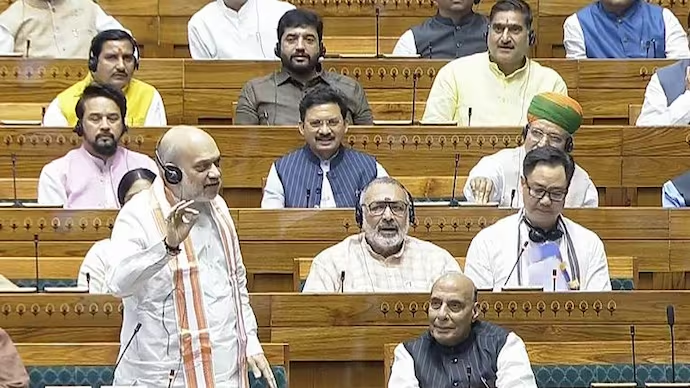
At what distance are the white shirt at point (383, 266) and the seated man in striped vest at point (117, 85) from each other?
47.9 inches

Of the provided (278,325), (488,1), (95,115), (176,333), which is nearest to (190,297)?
(176,333)

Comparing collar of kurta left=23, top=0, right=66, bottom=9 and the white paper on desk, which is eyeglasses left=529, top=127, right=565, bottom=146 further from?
collar of kurta left=23, top=0, right=66, bottom=9

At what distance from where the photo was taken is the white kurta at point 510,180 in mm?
5715

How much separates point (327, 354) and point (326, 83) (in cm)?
158

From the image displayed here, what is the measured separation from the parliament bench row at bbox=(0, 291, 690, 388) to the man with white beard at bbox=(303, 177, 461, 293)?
0.20 metres

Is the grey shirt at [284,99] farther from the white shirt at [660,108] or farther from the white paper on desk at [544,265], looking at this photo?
the white paper on desk at [544,265]

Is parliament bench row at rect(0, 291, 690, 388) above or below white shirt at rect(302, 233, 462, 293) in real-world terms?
below

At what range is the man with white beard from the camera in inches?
200

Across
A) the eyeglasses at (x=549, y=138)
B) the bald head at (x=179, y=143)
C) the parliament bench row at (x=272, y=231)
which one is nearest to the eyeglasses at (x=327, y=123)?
the parliament bench row at (x=272, y=231)

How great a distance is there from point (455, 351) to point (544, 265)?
0.72m

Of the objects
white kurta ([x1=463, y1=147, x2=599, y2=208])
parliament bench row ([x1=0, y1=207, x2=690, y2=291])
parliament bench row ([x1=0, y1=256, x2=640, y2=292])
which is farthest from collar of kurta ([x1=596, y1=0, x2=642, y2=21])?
parliament bench row ([x1=0, y1=256, x2=640, y2=292])

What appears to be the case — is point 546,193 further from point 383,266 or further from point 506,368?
point 506,368

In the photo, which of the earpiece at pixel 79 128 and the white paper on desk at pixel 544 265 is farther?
the earpiece at pixel 79 128

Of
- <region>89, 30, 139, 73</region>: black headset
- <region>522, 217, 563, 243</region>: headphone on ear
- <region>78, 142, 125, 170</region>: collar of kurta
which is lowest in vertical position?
<region>522, 217, 563, 243</region>: headphone on ear
